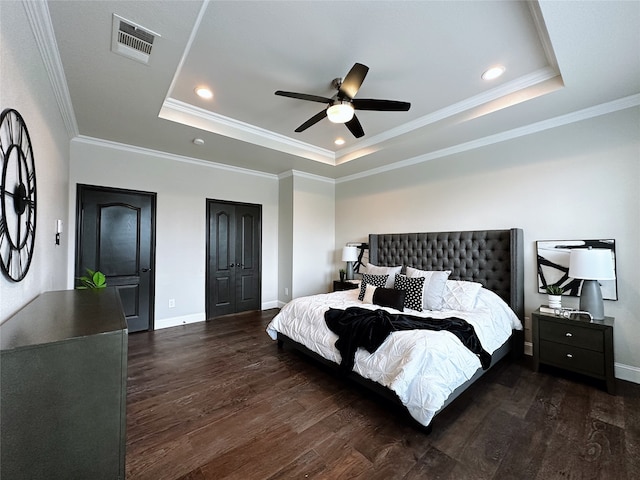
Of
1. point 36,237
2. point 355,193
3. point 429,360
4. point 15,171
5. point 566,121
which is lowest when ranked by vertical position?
point 429,360

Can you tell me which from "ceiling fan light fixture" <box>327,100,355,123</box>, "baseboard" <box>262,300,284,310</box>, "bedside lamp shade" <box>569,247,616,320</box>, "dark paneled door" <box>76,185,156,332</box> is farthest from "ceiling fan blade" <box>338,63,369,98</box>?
"baseboard" <box>262,300,284,310</box>

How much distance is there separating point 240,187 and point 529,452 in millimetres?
5012

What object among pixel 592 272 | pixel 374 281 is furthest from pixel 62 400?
pixel 592 272

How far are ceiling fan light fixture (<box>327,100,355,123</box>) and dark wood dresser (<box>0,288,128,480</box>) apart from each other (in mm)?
2296

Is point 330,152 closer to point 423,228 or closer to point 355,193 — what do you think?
point 355,193

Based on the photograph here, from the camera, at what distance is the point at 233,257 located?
5.05 m

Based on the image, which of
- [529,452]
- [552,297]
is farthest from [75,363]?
[552,297]

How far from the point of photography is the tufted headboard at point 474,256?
10.6ft

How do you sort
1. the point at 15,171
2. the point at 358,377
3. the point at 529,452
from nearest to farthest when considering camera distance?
the point at 15,171 < the point at 529,452 < the point at 358,377

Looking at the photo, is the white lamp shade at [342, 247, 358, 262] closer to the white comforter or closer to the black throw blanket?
the white comforter

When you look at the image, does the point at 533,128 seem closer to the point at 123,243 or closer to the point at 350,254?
the point at 350,254

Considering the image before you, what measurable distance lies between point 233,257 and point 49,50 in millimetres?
3555

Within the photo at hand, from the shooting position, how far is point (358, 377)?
2377 millimetres

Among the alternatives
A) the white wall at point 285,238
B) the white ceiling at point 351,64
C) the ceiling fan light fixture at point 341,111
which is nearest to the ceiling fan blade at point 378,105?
the ceiling fan light fixture at point 341,111
